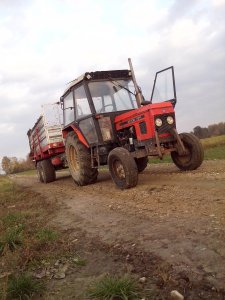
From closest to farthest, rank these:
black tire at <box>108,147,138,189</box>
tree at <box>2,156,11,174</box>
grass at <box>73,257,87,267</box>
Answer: grass at <box>73,257,87,267</box> → black tire at <box>108,147,138,189</box> → tree at <box>2,156,11,174</box>

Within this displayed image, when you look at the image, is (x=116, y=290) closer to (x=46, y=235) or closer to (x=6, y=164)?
(x=46, y=235)

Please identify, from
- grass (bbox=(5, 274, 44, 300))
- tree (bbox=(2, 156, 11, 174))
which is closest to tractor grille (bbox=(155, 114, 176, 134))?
grass (bbox=(5, 274, 44, 300))

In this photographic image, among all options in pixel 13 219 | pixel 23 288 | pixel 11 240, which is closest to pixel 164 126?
pixel 13 219

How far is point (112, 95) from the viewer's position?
10.2m

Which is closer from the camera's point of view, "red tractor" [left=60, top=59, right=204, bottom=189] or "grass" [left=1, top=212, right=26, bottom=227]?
"grass" [left=1, top=212, right=26, bottom=227]

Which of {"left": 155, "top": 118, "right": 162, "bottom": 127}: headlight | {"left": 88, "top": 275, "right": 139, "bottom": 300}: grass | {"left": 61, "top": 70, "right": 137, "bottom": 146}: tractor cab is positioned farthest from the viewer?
{"left": 61, "top": 70, "right": 137, "bottom": 146}: tractor cab

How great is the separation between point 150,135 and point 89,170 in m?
2.47

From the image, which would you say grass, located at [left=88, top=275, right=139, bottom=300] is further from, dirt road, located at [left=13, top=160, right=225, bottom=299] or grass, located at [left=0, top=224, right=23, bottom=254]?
grass, located at [left=0, top=224, right=23, bottom=254]

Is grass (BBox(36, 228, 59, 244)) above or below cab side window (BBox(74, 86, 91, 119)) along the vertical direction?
below

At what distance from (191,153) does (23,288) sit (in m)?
6.58

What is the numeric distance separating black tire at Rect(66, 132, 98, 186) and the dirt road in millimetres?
1325

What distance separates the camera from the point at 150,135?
29.0ft

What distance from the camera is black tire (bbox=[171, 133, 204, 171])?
30.8ft

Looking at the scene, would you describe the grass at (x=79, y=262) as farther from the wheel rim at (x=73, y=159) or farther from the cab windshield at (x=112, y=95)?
the wheel rim at (x=73, y=159)
